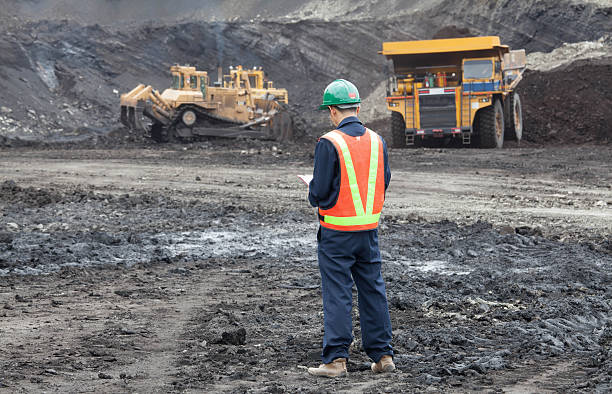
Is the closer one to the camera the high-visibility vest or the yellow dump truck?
the high-visibility vest

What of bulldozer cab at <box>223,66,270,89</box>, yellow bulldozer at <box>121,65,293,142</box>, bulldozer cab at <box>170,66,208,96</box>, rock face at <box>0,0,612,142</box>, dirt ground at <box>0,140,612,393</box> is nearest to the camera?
dirt ground at <box>0,140,612,393</box>

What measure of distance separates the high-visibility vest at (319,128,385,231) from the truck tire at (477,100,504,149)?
58.2 ft

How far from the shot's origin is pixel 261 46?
4538cm

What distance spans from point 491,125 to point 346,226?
1798 centimetres

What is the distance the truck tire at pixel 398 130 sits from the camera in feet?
75.1

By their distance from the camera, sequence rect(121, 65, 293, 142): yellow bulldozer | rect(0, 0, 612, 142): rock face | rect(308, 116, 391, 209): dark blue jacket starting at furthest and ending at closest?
1. rect(0, 0, 612, 142): rock face
2. rect(121, 65, 293, 142): yellow bulldozer
3. rect(308, 116, 391, 209): dark blue jacket

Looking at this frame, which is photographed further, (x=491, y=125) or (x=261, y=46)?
(x=261, y=46)

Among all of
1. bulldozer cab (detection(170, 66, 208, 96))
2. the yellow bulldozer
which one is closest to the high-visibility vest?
the yellow bulldozer

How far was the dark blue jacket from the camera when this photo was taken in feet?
15.6

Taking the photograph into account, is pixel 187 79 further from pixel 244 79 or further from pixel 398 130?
pixel 398 130

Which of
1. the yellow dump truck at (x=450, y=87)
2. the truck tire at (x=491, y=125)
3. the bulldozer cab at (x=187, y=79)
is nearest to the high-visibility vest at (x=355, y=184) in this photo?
the yellow dump truck at (x=450, y=87)

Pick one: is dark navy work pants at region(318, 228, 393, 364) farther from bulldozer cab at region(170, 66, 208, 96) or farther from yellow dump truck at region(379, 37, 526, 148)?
bulldozer cab at region(170, 66, 208, 96)

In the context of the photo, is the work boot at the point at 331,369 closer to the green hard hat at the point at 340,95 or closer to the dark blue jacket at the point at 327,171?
the dark blue jacket at the point at 327,171

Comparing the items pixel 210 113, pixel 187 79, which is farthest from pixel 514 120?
pixel 187 79
